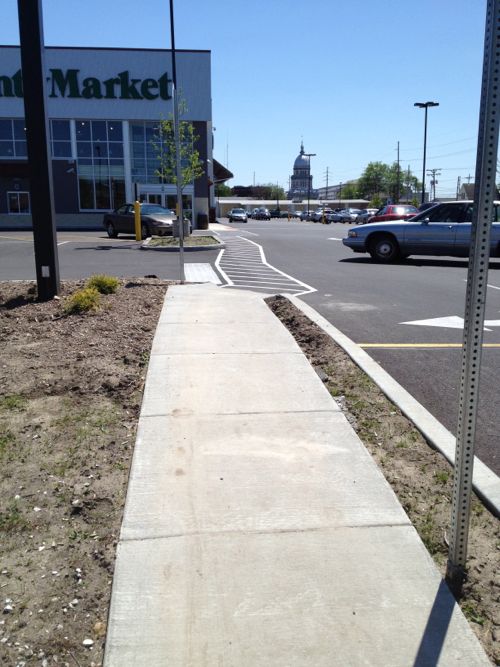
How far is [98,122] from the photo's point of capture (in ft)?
138

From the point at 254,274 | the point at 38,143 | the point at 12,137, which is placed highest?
the point at 12,137

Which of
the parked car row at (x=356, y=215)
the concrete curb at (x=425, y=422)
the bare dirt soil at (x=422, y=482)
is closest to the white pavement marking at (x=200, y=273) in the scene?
the concrete curb at (x=425, y=422)

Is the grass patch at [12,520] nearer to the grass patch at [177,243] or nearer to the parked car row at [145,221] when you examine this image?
the grass patch at [177,243]

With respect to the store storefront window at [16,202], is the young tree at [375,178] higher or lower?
higher

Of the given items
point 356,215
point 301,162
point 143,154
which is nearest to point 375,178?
point 301,162

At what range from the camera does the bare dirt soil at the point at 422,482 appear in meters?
2.64

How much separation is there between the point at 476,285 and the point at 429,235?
1465 cm

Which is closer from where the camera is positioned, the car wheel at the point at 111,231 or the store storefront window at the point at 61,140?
the car wheel at the point at 111,231

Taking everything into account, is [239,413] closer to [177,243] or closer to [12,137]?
[177,243]

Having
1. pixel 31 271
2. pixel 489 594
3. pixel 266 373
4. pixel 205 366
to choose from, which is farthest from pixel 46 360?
pixel 31 271

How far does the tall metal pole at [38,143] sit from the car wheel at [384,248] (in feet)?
34.6

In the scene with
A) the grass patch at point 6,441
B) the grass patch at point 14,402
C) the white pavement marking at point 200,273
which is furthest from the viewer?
the white pavement marking at point 200,273

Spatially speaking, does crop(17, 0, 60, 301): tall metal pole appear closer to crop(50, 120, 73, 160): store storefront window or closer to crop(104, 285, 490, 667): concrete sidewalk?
crop(104, 285, 490, 667): concrete sidewalk

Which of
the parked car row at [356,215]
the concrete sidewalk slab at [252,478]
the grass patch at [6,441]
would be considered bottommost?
the concrete sidewalk slab at [252,478]
